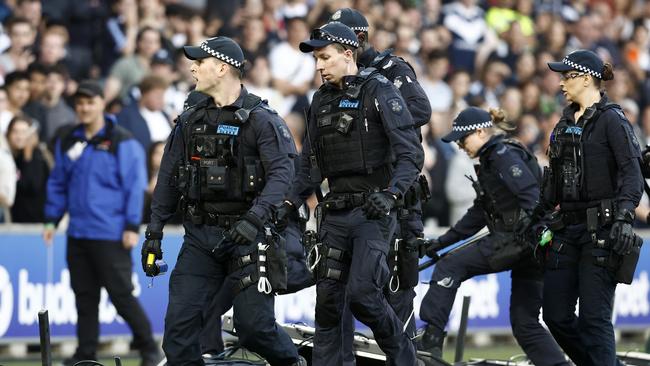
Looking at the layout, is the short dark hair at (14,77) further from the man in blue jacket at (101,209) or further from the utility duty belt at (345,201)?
the utility duty belt at (345,201)

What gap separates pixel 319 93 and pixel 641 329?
8265 millimetres

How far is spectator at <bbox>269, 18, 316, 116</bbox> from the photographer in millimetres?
17688

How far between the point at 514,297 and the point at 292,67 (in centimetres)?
727

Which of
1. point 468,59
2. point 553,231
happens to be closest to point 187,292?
point 553,231

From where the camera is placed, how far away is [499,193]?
1134 cm

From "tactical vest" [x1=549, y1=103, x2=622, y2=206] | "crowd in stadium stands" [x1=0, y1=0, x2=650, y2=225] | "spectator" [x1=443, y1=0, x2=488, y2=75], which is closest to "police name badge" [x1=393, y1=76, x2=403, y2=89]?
"tactical vest" [x1=549, y1=103, x2=622, y2=206]

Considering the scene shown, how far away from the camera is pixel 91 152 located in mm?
13164

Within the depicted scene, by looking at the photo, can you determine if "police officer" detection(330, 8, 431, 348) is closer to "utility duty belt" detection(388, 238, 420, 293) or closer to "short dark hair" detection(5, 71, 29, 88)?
"utility duty belt" detection(388, 238, 420, 293)

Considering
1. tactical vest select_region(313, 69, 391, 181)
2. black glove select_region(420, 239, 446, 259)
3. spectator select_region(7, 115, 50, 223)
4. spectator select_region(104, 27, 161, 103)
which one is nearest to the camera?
tactical vest select_region(313, 69, 391, 181)

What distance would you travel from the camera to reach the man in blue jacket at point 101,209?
43.0 ft

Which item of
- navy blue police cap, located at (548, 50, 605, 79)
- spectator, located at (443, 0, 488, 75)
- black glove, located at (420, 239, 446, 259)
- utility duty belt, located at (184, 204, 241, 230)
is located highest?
spectator, located at (443, 0, 488, 75)

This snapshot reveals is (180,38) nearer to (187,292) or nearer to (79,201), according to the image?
(79,201)

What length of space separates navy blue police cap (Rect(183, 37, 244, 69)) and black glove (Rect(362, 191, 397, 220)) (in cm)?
127

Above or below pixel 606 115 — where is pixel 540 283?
below
